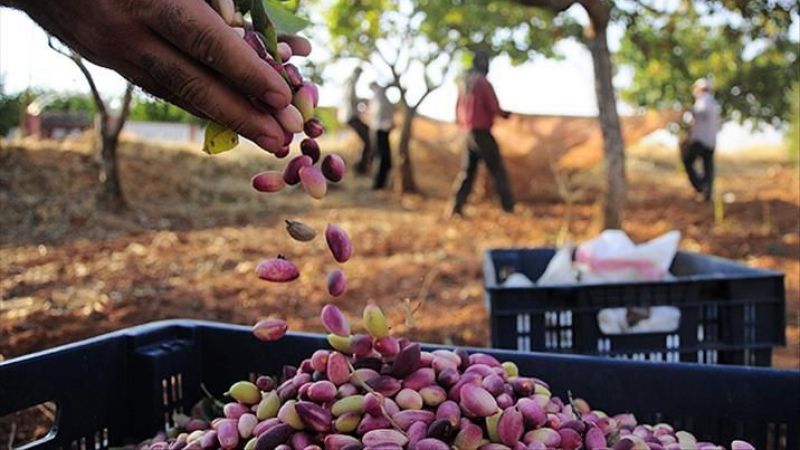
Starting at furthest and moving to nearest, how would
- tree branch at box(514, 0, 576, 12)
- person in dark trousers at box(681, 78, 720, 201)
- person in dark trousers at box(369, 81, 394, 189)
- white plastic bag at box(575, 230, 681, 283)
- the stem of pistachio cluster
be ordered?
person in dark trousers at box(369, 81, 394, 189) < person in dark trousers at box(681, 78, 720, 201) < tree branch at box(514, 0, 576, 12) < white plastic bag at box(575, 230, 681, 283) < the stem of pistachio cluster

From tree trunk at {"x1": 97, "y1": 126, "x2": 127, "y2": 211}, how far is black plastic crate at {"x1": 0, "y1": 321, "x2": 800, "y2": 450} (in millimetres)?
7316

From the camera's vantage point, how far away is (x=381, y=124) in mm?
11367

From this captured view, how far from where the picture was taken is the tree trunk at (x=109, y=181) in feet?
28.9

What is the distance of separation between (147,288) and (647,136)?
20.4 feet

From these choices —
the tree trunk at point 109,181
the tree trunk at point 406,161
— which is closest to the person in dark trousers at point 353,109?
the tree trunk at point 406,161

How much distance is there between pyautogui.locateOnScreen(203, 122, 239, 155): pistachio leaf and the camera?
1312 millimetres

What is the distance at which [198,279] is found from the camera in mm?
5855

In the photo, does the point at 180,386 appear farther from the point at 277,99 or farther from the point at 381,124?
the point at 381,124

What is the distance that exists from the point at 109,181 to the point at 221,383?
7.51 meters

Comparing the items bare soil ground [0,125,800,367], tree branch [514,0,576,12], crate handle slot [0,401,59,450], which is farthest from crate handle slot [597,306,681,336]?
tree branch [514,0,576,12]

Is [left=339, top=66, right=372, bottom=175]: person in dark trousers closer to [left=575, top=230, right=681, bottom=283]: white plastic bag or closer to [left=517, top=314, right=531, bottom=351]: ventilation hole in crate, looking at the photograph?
[left=575, top=230, right=681, bottom=283]: white plastic bag

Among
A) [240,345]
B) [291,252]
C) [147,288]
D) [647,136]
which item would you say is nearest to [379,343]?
[240,345]

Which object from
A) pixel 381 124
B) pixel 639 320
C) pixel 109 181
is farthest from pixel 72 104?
pixel 639 320

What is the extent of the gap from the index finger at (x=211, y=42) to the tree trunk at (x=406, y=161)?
34.4 ft
